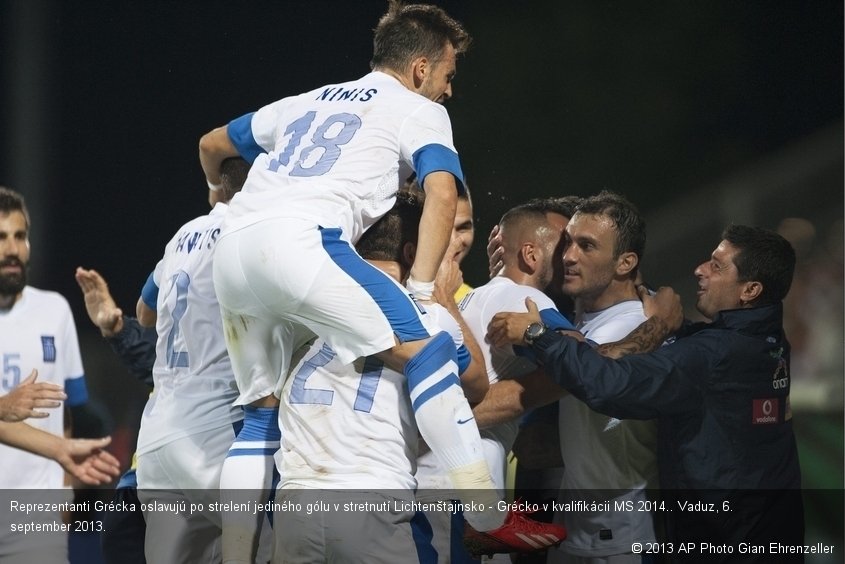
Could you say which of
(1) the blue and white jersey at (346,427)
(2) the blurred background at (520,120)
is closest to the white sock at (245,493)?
(1) the blue and white jersey at (346,427)

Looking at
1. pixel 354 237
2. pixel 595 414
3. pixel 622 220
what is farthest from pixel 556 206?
pixel 354 237

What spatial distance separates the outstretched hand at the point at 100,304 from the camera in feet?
13.8

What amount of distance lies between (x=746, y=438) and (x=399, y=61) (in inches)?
68.6

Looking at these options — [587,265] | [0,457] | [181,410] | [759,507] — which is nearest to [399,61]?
[587,265]

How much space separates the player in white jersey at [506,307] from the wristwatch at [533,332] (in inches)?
3.4

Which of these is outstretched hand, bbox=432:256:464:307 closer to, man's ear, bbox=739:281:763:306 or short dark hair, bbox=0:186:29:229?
man's ear, bbox=739:281:763:306

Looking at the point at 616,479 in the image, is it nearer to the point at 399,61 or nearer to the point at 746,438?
the point at 746,438

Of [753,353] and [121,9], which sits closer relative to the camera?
[753,353]

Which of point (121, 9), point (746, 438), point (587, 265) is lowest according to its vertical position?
point (746, 438)

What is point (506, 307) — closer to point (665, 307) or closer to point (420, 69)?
point (665, 307)

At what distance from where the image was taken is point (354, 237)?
10.5 ft

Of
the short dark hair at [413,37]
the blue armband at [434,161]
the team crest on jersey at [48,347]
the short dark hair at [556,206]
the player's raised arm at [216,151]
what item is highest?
the short dark hair at [413,37]

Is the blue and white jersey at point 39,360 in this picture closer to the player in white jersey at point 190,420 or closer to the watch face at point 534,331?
the player in white jersey at point 190,420

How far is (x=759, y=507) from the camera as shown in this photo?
3.64 metres
